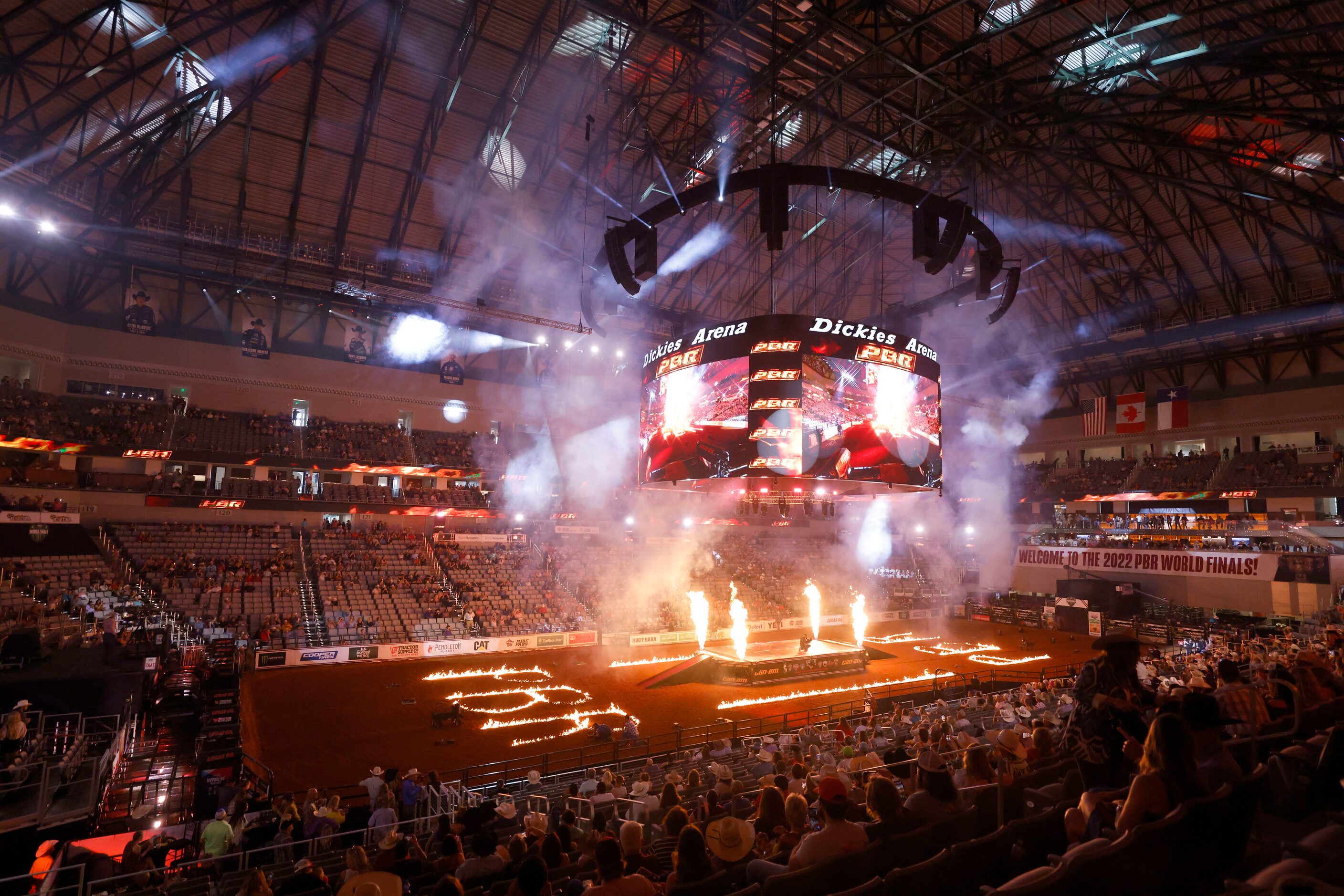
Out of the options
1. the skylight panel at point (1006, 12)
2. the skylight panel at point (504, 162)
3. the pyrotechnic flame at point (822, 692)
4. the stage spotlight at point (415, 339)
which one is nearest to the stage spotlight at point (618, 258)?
the skylight panel at point (504, 162)

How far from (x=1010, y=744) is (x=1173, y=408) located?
33522 millimetres

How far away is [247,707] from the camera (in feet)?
61.5

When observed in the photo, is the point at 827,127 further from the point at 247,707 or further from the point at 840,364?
the point at 247,707

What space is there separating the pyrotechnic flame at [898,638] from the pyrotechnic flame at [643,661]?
9.48m

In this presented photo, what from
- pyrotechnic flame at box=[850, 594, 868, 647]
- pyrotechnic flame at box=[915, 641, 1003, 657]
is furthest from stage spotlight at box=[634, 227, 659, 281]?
pyrotechnic flame at box=[915, 641, 1003, 657]

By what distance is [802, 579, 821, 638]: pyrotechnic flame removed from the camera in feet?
104

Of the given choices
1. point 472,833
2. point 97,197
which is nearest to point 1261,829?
point 472,833

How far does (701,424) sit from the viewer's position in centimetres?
1845

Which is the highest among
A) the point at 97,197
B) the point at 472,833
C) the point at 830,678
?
the point at 97,197

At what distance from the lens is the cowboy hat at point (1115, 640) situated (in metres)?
5.44

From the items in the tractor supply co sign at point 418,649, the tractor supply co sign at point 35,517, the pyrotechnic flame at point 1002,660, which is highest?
the tractor supply co sign at point 35,517

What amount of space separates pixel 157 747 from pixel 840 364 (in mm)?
17669

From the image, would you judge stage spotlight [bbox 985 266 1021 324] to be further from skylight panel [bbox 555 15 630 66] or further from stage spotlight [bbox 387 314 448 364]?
stage spotlight [bbox 387 314 448 364]

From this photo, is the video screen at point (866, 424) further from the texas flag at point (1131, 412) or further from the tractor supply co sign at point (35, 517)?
the tractor supply co sign at point (35, 517)
